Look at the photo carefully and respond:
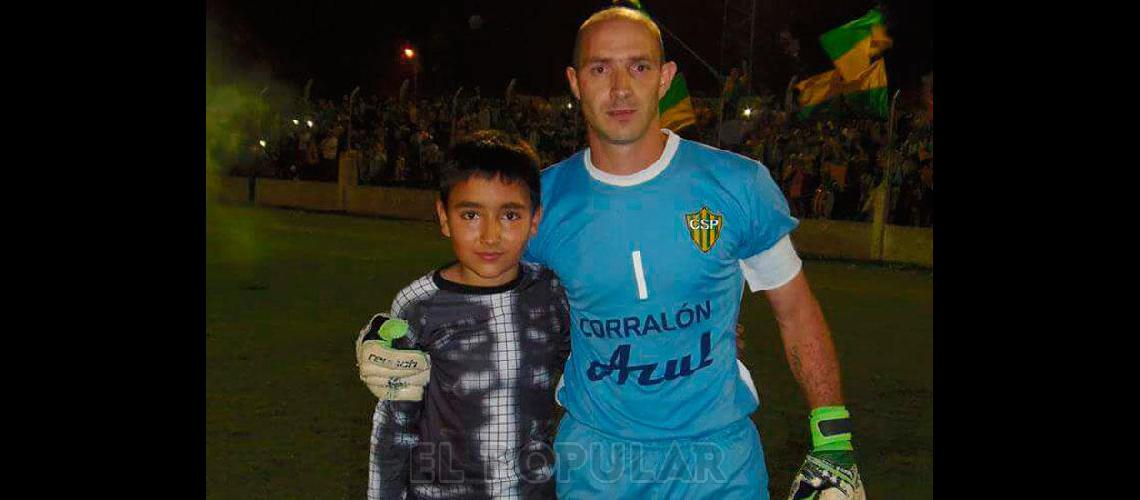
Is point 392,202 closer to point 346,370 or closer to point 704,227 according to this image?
point 346,370

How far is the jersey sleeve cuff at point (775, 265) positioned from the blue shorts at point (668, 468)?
47 centimetres

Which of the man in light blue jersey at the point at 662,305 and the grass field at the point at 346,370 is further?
the grass field at the point at 346,370

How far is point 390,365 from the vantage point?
323 centimetres

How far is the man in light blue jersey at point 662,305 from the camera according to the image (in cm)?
345

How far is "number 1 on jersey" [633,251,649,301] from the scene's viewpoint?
3.47m

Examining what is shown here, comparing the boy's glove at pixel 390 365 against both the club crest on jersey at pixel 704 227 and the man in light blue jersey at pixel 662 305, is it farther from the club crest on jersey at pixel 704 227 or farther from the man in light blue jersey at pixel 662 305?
the club crest on jersey at pixel 704 227

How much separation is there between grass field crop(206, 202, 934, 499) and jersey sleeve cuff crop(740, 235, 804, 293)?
112 inches

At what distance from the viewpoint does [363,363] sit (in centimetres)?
325

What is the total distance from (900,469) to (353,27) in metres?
34.4

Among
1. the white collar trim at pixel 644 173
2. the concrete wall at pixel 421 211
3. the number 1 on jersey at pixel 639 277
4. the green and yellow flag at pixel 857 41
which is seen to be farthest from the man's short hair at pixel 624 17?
the green and yellow flag at pixel 857 41

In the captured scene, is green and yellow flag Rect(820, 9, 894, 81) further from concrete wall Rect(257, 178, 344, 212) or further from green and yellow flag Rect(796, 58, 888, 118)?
concrete wall Rect(257, 178, 344, 212)

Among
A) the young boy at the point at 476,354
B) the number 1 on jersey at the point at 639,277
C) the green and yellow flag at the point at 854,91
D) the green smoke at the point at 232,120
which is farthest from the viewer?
the green smoke at the point at 232,120

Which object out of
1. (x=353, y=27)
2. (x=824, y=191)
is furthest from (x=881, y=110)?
(x=353, y=27)

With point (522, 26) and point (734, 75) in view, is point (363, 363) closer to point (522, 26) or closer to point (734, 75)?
point (734, 75)
